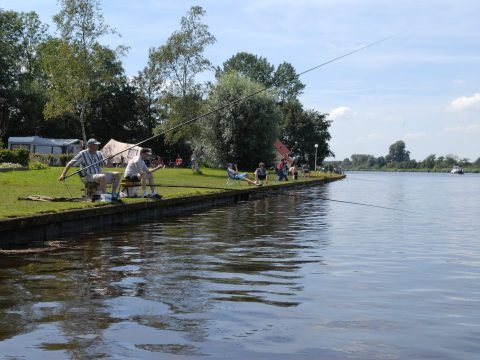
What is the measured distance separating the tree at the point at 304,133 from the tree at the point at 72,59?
5691cm

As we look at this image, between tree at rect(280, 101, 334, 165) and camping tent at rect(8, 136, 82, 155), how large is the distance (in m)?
46.0

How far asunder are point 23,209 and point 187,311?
7191mm

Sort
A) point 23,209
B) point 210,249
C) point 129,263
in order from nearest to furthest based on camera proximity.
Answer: point 129,263
point 210,249
point 23,209

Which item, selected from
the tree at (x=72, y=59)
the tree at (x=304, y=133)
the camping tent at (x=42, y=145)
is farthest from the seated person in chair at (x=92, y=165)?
the tree at (x=304, y=133)

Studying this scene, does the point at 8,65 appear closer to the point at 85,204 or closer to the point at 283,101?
the point at 283,101

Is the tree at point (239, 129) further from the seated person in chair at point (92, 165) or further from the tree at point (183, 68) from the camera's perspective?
the seated person in chair at point (92, 165)

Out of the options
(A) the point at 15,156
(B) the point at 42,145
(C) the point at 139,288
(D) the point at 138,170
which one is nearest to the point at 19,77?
(B) the point at 42,145

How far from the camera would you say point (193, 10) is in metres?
52.4

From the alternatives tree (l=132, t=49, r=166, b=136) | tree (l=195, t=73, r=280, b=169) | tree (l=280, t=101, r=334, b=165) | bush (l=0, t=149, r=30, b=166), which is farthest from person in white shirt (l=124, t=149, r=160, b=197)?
tree (l=280, t=101, r=334, b=165)

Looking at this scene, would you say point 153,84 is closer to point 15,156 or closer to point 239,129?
point 239,129

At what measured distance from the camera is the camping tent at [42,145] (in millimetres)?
64812

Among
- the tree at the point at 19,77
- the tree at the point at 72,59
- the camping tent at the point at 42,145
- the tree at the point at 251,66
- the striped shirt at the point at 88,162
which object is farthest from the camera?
the tree at the point at 251,66

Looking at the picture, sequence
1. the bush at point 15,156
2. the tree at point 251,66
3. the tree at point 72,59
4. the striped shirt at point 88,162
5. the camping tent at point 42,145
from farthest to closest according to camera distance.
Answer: the tree at point 251,66
the camping tent at point 42,145
the tree at point 72,59
the bush at point 15,156
the striped shirt at point 88,162

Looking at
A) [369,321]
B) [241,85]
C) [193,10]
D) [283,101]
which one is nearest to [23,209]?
[369,321]
